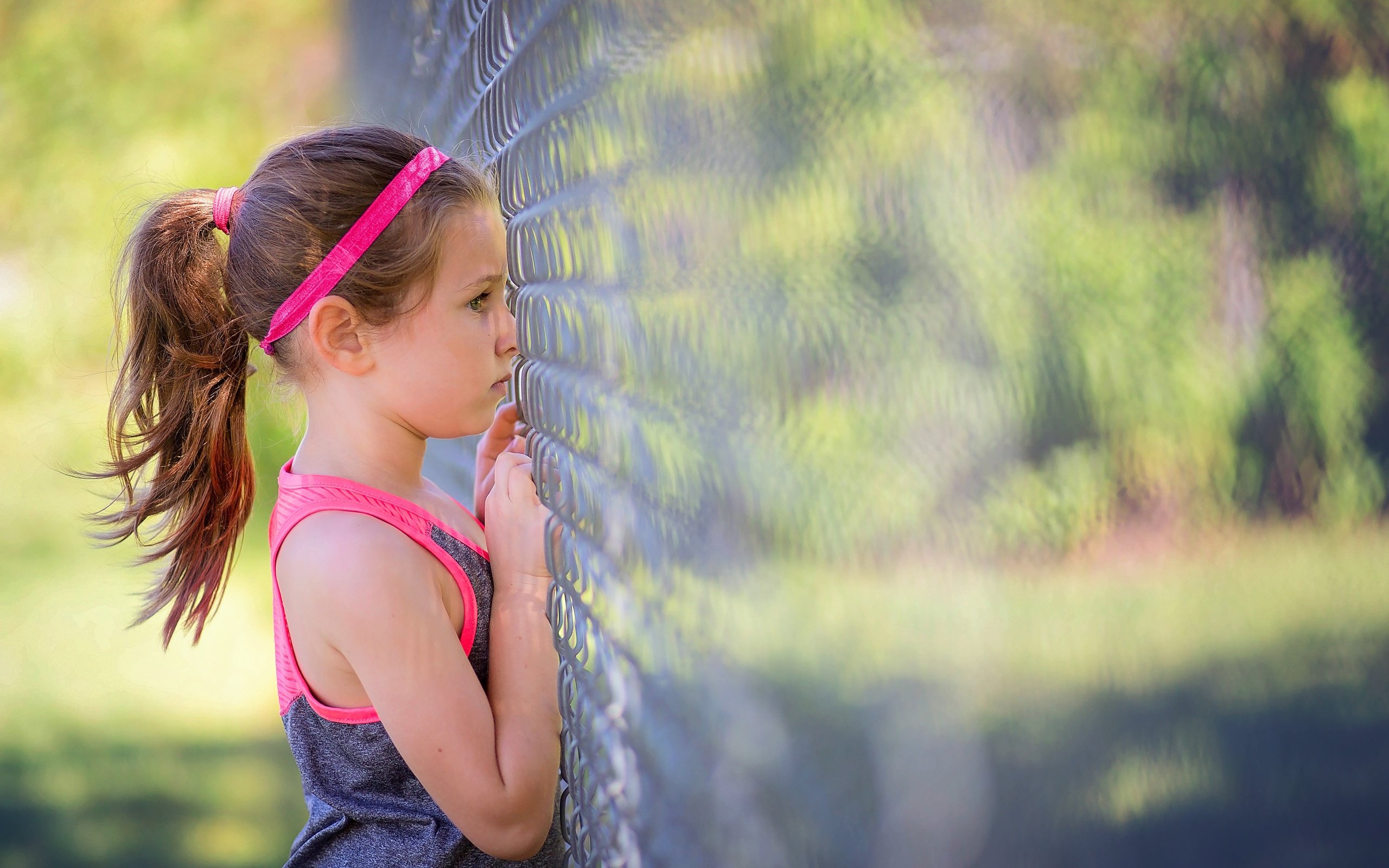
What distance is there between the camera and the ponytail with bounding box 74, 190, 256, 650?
3.19ft

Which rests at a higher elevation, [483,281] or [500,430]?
[483,281]

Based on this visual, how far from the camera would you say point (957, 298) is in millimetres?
245

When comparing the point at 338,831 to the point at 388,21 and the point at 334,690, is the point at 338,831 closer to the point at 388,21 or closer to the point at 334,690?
the point at 334,690

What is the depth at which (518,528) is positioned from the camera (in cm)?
82

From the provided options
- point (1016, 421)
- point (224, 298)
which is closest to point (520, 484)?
point (224, 298)

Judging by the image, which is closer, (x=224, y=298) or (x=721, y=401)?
(x=721, y=401)

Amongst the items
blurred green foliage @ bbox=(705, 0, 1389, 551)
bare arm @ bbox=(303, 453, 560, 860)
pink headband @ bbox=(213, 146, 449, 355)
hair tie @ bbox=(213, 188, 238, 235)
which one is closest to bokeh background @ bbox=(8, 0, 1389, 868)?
blurred green foliage @ bbox=(705, 0, 1389, 551)

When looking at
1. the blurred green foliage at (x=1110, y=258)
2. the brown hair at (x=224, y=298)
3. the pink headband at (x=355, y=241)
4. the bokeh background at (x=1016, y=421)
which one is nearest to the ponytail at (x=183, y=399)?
the brown hair at (x=224, y=298)

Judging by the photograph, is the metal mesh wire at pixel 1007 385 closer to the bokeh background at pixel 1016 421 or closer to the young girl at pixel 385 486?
the bokeh background at pixel 1016 421

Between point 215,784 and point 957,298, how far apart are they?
10.2 ft

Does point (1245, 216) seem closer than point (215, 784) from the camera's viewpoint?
Yes

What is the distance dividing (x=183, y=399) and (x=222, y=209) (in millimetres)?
173

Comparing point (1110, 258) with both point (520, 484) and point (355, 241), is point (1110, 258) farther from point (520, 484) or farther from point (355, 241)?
point (355, 241)

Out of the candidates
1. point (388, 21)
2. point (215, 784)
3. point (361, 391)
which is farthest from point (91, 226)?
point (361, 391)
